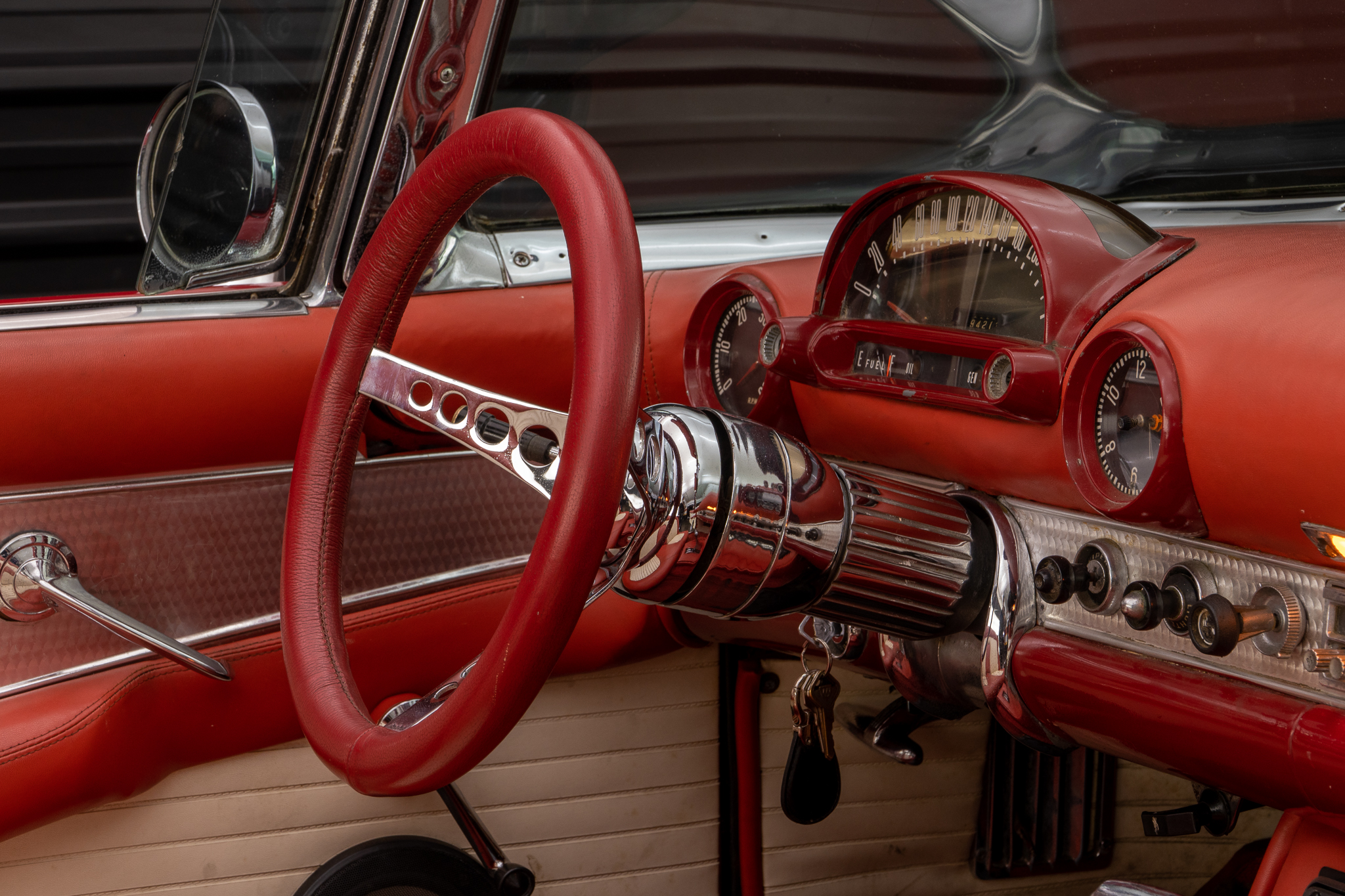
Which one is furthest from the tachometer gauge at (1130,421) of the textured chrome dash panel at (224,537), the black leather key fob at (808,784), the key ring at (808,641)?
the textured chrome dash panel at (224,537)

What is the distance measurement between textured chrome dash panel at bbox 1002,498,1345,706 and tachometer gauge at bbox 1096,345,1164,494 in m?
0.06

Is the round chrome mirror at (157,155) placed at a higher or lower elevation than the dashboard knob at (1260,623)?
higher

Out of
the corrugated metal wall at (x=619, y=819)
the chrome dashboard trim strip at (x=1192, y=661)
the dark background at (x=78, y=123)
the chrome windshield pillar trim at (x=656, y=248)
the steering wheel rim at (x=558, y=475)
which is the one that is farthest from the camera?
the dark background at (x=78, y=123)

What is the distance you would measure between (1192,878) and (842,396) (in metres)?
1.16

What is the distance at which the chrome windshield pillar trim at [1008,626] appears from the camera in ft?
4.16

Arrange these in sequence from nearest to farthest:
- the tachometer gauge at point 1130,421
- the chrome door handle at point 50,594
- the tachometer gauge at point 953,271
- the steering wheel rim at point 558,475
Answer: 1. the steering wheel rim at point 558,475
2. the tachometer gauge at point 1130,421
3. the tachometer gauge at point 953,271
4. the chrome door handle at point 50,594

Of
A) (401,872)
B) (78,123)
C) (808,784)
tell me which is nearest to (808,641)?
(808,784)

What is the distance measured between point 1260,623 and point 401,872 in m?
1.12

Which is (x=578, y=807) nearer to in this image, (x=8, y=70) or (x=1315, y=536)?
(x=1315, y=536)

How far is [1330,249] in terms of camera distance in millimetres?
1144

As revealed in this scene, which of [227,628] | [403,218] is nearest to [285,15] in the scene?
[403,218]

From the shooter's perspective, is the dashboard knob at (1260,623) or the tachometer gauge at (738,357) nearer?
the dashboard knob at (1260,623)

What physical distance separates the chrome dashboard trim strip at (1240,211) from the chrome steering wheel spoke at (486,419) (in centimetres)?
94

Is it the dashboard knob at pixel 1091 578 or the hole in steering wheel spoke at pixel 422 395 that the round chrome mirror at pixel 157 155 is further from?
the dashboard knob at pixel 1091 578
